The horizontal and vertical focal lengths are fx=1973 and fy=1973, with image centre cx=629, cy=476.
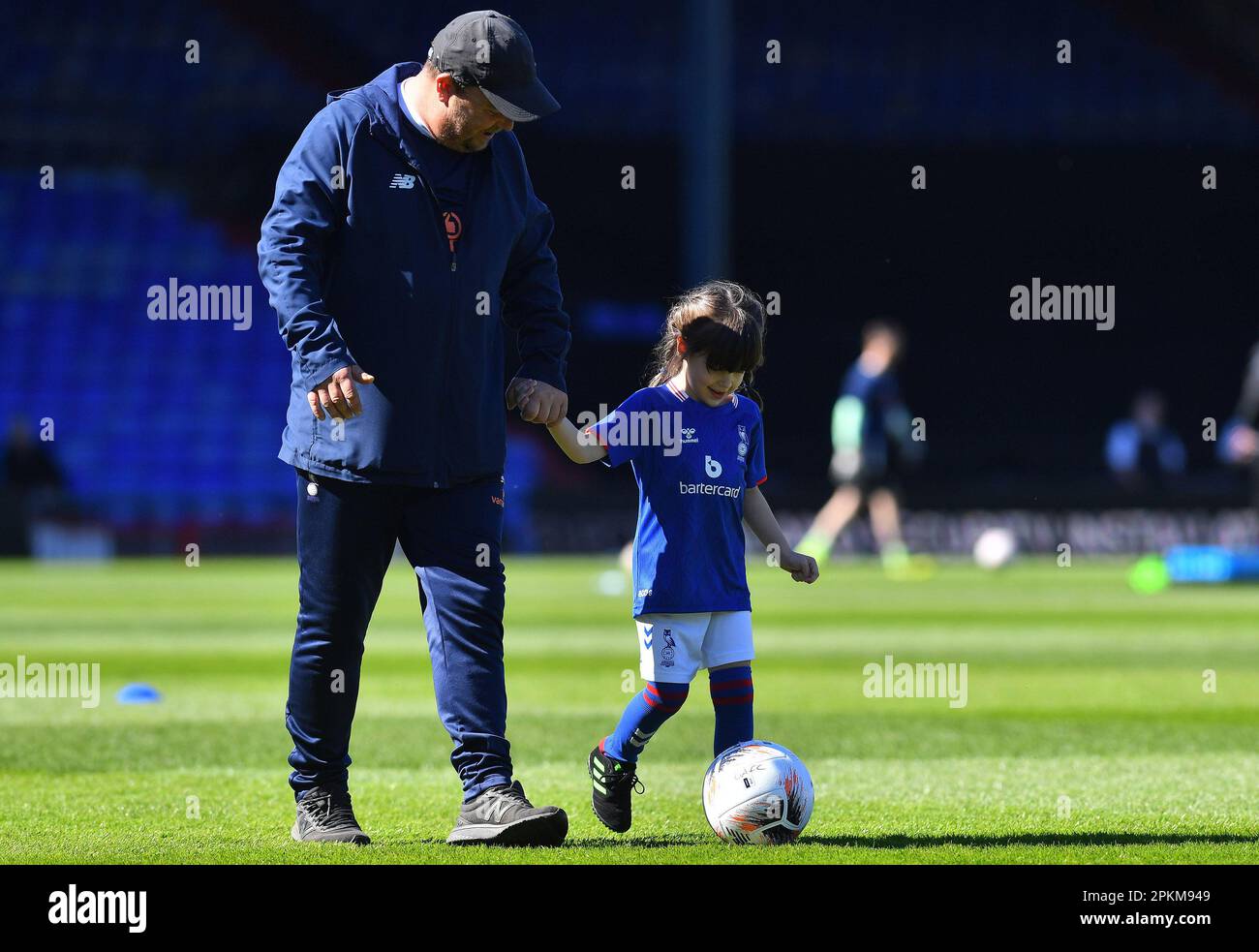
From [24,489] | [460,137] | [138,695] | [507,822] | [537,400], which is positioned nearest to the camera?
[507,822]

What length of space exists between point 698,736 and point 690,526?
3.05 meters

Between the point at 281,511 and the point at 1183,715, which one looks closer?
the point at 1183,715

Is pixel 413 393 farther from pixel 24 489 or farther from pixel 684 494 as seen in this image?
pixel 24 489

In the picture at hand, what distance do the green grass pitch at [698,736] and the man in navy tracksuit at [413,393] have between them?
0.34m

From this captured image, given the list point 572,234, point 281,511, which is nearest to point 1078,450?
point 572,234

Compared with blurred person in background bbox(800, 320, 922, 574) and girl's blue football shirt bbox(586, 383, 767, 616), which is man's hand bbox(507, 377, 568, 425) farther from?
blurred person in background bbox(800, 320, 922, 574)

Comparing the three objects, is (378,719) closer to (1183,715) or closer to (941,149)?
(1183,715)

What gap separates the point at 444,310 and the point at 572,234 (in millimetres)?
23963

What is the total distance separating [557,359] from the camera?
559cm

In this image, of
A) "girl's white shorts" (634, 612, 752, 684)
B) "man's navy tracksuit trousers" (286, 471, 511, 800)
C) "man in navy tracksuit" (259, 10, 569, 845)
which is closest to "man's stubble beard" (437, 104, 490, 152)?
"man in navy tracksuit" (259, 10, 569, 845)

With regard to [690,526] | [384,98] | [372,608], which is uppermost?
[384,98]

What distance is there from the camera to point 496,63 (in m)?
5.04

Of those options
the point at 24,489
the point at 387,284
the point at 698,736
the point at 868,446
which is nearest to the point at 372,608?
the point at 387,284

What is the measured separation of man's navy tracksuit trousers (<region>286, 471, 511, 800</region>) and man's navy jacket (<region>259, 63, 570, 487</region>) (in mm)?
115
